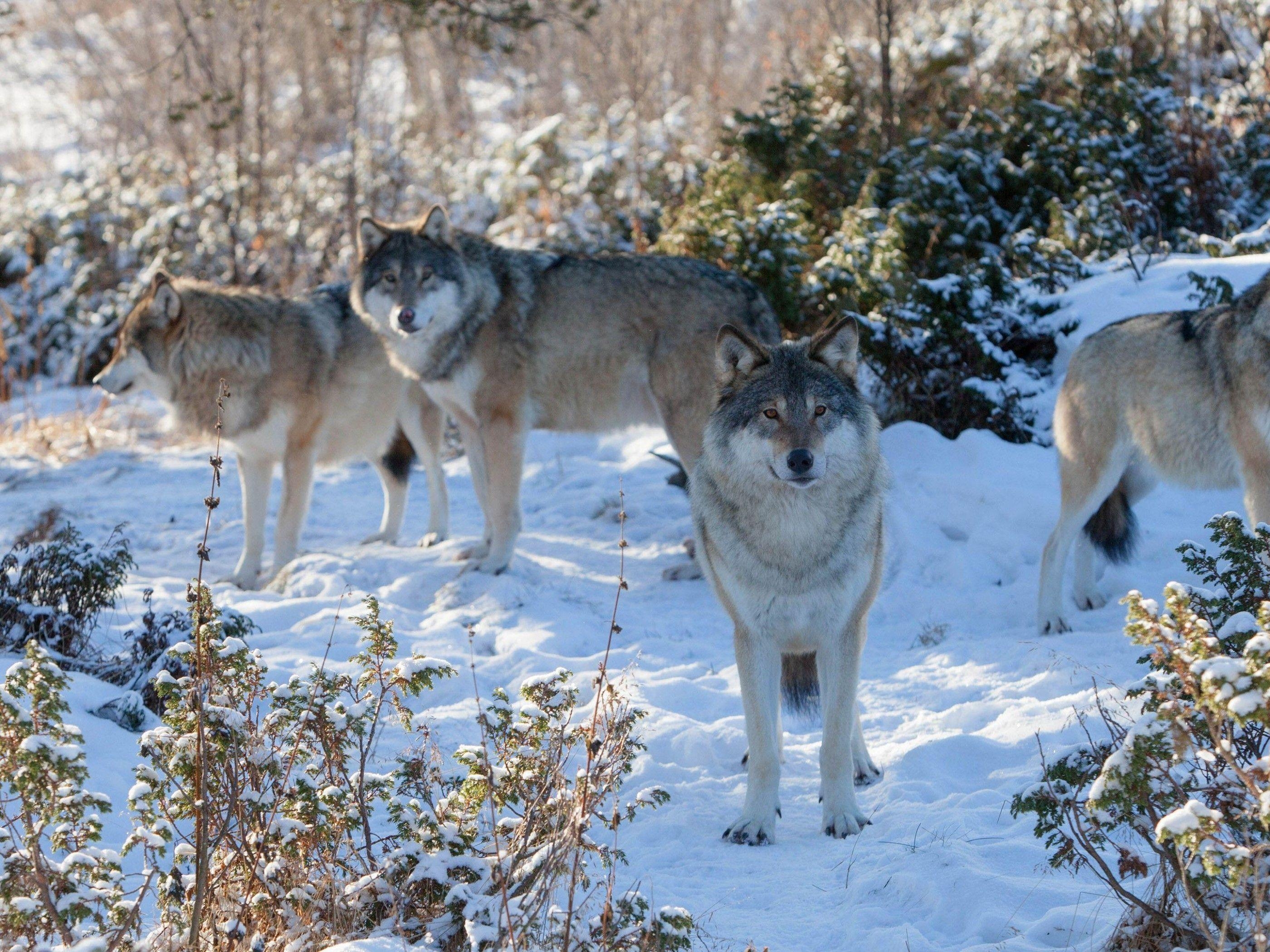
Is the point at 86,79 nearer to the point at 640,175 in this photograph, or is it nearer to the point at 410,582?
the point at 640,175

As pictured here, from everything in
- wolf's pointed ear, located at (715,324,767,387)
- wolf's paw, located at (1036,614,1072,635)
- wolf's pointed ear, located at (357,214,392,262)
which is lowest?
wolf's paw, located at (1036,614,1072,635)

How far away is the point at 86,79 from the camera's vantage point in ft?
64.5

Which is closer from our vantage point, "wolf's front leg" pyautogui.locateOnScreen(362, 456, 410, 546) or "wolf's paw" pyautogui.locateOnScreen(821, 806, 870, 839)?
"wolf's paw" pyautogui.locateOnScreen(821, 806, 870, 839)

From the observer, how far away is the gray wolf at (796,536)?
12.5ft

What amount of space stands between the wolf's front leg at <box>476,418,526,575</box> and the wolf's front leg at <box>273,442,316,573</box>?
1269mm

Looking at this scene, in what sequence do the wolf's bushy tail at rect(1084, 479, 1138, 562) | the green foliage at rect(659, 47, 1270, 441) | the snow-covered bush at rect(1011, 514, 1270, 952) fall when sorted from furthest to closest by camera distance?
the green foliage at rect(659, 47, 1270, 441) < the wolf's bushy tail at rect(1084, 479, 1138, 562) < the snow-covered bush at rect(1011, 514, 1270, 952)

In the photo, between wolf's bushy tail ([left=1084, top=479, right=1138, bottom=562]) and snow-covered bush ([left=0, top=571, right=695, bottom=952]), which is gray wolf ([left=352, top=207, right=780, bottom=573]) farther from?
snow-covered bush ([left=0, top=571, right=695, bottom=952])

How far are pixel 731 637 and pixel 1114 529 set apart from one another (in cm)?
207

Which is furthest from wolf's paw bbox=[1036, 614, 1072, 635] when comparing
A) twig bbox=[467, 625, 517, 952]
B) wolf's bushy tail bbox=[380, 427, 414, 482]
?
wolf's bushy tail bbox=[380, 427, 414, 482]

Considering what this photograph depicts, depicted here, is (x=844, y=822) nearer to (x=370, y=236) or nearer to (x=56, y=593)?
(x=56, y=593)

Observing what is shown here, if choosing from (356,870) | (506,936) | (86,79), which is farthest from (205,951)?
(86,79)

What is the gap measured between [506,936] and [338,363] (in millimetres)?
5621

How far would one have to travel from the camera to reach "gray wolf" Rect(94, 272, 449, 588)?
7.30m

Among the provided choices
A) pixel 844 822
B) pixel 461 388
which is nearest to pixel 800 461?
pixel 844 822
